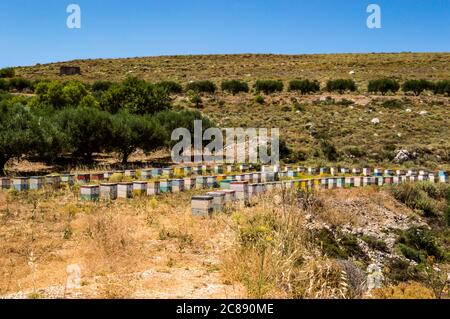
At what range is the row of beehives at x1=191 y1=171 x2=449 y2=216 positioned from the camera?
13.7 metres

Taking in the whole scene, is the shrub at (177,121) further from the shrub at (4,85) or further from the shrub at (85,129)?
the shrub at (4,85)

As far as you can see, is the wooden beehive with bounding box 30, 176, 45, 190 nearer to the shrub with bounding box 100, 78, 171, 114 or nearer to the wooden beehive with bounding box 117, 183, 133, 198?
the wooden beehive with bounding box 117, 183, 133, 198

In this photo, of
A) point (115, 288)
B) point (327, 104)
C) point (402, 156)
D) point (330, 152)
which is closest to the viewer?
point (115, 288)

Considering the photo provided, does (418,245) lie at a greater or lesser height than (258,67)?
lesser

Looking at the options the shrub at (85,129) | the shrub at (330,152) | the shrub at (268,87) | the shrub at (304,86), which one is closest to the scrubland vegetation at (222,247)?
the shrub at (85,129)

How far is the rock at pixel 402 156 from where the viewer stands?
1346 inches

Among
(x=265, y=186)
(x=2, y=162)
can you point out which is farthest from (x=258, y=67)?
(x=265, y=186)

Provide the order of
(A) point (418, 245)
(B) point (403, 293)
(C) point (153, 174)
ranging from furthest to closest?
(C) point (153, 174) < (A) point (418, 245) < (B) point (403, 293)

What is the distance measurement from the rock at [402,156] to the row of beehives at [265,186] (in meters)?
8.18

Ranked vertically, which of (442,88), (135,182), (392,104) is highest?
(442,88)

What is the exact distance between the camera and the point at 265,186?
17344mm

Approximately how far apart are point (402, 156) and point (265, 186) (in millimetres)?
20373

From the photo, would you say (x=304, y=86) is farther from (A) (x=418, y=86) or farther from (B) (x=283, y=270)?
(B) (x=283, y=270)
